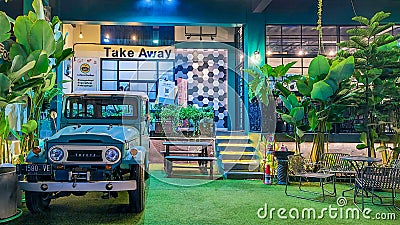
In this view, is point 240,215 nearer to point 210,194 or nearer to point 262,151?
point 210,194

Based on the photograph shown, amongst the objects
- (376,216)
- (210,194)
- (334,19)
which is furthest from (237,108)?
(376,216)

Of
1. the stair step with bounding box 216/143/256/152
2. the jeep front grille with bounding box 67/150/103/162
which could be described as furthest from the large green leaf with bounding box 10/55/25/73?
the stair step with bounding box 216/143/256/152

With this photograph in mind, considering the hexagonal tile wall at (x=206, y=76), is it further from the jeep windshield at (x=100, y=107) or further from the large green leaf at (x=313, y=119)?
the jeep windshield at (x=100, y=107)

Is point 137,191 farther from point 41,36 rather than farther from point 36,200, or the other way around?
point 41,36

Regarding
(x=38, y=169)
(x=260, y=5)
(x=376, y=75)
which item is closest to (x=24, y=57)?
(x=38, y=169)

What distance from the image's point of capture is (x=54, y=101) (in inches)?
435

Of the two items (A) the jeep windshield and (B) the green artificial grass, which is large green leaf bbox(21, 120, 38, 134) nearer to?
(A) the jeep windshield

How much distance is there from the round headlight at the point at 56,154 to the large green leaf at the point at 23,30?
1.28m

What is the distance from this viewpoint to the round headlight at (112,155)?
181 inches

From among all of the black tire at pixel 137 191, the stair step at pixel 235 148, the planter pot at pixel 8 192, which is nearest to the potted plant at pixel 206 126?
the stair step at pixel 235 148

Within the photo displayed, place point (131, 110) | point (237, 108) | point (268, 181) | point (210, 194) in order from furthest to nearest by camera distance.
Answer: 1. point (237, 108)
2. point (268, 181)
3. point (210, 194)
4. point (131, 110)

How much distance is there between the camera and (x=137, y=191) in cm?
479

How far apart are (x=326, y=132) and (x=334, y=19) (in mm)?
4316

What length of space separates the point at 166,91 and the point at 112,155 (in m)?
9.16
